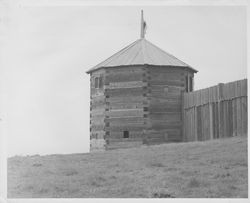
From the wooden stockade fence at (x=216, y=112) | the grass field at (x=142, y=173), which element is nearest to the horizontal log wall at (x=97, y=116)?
the wooden stockade fence at (x=216, y=112)

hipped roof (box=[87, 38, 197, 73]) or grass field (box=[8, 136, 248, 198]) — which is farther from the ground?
hipped roof (box=[87, 38, 197, 73])

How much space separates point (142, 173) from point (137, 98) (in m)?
5.90

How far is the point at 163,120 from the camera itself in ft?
58.5

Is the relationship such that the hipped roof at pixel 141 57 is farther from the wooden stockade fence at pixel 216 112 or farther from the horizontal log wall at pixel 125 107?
the wooden stockade fence at pixel 216 112

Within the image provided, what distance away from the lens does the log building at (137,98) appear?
1775 centimetres

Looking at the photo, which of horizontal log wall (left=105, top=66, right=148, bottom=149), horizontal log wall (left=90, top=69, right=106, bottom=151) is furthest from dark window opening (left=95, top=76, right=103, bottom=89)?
horizontal log wall (left=105, top=66, right=148, bottom=149)

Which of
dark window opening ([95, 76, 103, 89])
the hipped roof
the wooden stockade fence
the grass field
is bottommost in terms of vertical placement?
the grass field

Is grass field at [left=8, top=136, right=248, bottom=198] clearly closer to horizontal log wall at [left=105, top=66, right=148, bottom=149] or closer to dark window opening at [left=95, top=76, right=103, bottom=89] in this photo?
horizontal log wall at [left=105, top=66, right=148, bottom=149]

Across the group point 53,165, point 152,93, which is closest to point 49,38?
point 53,165

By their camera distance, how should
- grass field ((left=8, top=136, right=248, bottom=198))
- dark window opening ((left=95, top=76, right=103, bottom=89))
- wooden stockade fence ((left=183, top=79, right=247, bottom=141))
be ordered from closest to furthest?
grass field ((left=8, top=136, right=248, bottom=198)) < wooden stockade fence ((left=183, top=79, right=247, bottom=141)) < dark window opening ((left=95, top=76, right=103, bottom=89))

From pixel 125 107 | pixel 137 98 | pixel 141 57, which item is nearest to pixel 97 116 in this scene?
pixel 125 107

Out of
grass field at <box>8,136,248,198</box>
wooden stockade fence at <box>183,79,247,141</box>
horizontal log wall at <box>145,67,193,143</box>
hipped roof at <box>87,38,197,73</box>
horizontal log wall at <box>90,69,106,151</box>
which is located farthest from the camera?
hipped roof at <box>87,38,197,73</box>

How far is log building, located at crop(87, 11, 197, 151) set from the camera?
17750 millimetres

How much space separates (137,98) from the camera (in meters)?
17.9
